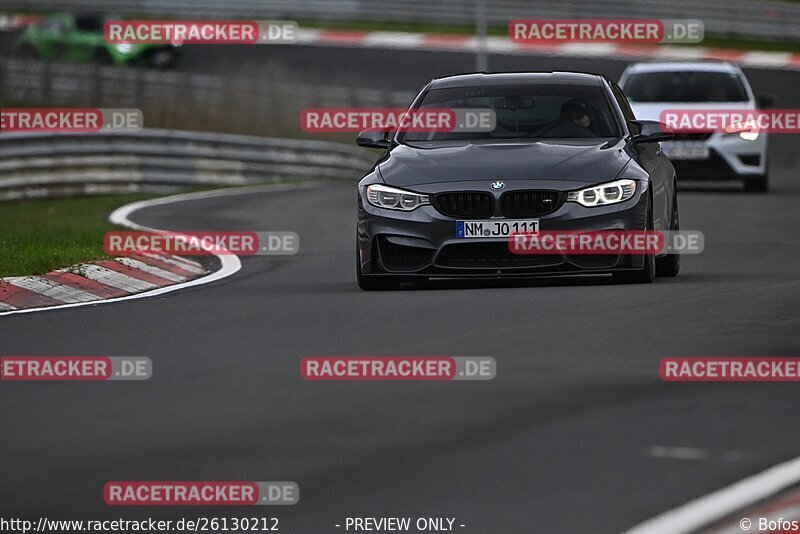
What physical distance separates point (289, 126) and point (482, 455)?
90.9 feet

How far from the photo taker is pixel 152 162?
25297 millimetres

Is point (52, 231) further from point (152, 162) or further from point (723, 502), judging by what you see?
point (723, 502)

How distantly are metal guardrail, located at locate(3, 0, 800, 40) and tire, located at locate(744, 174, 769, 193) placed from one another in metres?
25.4

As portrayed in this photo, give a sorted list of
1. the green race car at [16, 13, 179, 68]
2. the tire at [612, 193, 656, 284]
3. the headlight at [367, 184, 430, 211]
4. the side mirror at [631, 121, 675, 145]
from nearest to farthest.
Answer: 1. the headlight at [367, 184, 430, 211]
2. the tire at [612, 193, 656, 284]
3. the side mirror at [631, 121, 675, 145]
4. the green race car at [16, 13, 179, 68]

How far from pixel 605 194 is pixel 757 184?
1214 centimetres

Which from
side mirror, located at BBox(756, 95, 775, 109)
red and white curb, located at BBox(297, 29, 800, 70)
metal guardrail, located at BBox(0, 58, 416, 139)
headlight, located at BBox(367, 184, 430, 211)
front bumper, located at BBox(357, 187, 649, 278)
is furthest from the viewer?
red and white curb, located at BBox(297, 29, 800, 70)

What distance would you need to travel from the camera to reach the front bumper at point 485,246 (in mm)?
11211

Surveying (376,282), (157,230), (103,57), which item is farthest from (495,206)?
(103,57)

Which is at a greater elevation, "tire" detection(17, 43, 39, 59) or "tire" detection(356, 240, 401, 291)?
"tire" detection(17, 43, 39, 59)

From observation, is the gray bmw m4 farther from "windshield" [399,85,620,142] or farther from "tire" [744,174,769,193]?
"tire" [744,174,769,193]

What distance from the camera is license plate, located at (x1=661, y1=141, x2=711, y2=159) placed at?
22359 mm

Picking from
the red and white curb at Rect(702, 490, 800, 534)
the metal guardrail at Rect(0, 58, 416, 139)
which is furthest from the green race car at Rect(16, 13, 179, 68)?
the red and white curb at Rect(702, 490, 800, 534)

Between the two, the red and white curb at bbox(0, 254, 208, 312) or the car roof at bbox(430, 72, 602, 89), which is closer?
the red and white curb at bbox(0, 254, 208, 312)

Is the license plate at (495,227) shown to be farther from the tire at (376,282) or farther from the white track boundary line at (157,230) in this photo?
the white track boundary line at (157,230)
